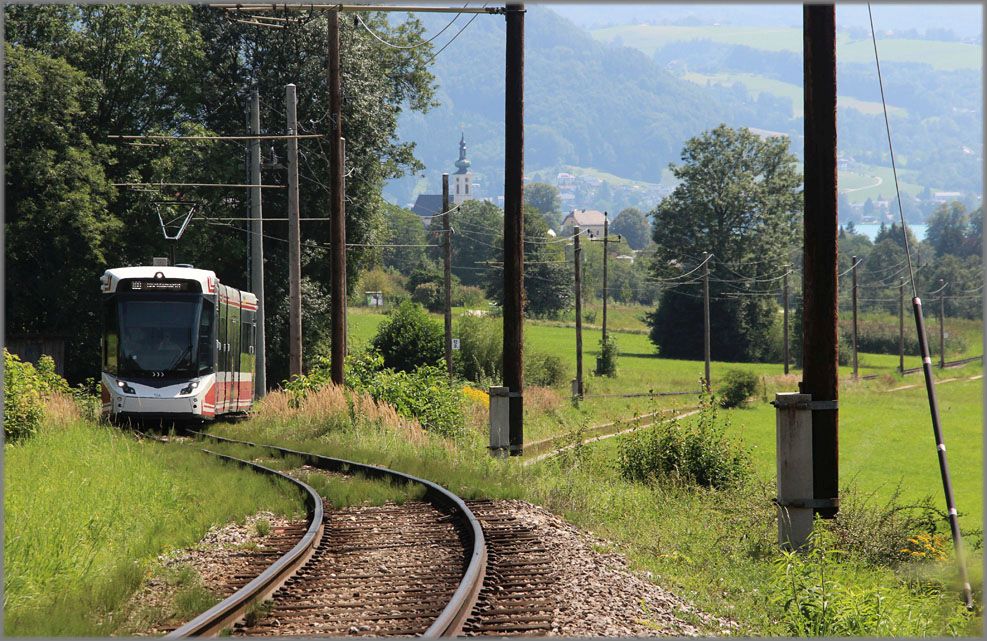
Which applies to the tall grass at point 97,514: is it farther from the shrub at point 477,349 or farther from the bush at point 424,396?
the shrub at point 477,349

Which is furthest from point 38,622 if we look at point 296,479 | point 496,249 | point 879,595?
point 496,249

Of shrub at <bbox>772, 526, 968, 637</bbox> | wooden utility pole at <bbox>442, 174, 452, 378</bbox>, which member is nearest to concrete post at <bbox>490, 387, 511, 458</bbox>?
shrub at <bbox>772, 526, 968, 637</bbox>

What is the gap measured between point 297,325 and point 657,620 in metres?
24.4

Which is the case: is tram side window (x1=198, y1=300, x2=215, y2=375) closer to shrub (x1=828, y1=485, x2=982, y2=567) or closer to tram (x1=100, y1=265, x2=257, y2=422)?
tram (x1=100, y1=265, x2=257, y2=422)

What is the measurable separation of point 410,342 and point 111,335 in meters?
26.3

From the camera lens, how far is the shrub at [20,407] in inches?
746

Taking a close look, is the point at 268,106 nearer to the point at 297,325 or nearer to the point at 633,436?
the point at 297,325

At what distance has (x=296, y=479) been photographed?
52.2 feet

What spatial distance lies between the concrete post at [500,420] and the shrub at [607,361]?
5393 cm

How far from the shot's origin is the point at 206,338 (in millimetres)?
23203

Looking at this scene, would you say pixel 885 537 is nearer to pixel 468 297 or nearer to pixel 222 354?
pixel 222 354

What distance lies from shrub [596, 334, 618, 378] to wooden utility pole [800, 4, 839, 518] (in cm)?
6053

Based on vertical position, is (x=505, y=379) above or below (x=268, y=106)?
below

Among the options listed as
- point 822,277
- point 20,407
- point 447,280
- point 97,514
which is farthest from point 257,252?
point 822,277
